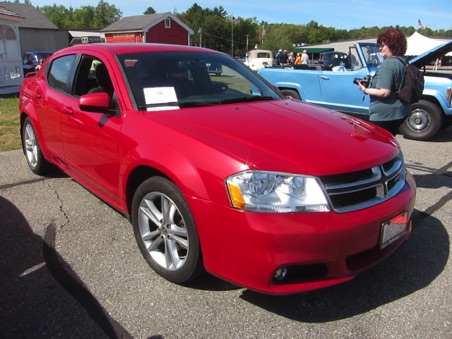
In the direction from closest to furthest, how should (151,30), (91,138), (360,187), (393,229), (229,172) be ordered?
(229,172), (360,187), (393,229), (91,138), (151,30)

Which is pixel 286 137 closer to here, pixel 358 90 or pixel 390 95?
pixel 390 95

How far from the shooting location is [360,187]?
91.6 inches

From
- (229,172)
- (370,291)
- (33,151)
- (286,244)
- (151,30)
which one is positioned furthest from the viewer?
(151,30)

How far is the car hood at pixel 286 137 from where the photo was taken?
227 centimetres

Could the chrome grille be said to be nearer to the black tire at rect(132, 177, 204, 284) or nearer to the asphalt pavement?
the asphalt pavement

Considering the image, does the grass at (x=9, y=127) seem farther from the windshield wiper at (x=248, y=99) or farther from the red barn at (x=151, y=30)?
the red barn at (x=151, y=30)

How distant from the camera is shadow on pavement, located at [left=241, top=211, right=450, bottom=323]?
97.5 inches

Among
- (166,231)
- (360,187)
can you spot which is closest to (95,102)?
(166,231)

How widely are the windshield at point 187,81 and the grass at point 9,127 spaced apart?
420 cm

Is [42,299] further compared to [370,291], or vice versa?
[370,291]

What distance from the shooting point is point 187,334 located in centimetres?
226

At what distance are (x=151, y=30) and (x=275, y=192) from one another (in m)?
46.4

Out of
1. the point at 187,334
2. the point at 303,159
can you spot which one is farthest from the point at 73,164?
the point at 303,159

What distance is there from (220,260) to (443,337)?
54.1 inches
